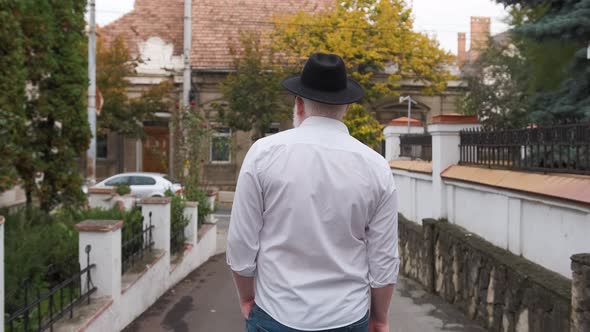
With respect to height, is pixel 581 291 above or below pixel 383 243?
below

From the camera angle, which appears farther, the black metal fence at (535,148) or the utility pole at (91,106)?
the utility pole at (91,106)

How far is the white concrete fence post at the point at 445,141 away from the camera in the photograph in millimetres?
9305

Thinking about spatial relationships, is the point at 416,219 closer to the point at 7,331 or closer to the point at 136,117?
the point at 7,331

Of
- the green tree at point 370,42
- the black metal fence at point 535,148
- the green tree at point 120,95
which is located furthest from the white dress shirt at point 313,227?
the green tree at point 120,95

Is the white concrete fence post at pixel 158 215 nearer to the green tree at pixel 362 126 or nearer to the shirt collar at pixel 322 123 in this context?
the shirt collar at pixel 322 123

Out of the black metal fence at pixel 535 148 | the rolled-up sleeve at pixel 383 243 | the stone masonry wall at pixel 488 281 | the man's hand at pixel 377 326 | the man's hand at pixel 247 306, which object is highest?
the black metal fence at pixel 535 148

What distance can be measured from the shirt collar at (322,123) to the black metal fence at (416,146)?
7.91 meters

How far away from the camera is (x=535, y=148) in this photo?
6.68m

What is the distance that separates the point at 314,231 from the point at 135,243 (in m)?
5.97

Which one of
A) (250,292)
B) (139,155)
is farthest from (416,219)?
(139,155)

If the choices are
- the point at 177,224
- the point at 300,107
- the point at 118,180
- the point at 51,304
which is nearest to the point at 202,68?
the point at 118,180

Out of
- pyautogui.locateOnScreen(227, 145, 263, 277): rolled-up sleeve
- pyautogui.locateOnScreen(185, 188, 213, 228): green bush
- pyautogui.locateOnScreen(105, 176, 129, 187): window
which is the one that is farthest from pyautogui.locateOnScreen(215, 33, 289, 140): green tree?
pyautogui.locateOnScreen(227, 145, 263, 277): rolled-up sleeve

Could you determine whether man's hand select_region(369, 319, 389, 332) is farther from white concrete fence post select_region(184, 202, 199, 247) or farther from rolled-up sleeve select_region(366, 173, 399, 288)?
white concrete fence post select_region(184, 202, 199, 247)

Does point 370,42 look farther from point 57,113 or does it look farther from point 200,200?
point 57,113
